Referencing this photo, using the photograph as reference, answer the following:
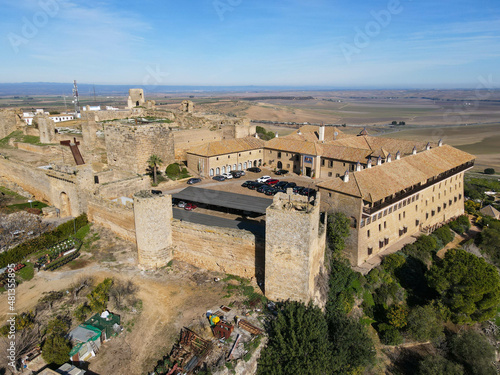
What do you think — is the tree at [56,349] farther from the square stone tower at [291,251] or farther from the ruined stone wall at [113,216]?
the square stone tower at [291,251]

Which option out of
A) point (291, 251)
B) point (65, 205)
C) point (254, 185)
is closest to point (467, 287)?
point (291, 251)

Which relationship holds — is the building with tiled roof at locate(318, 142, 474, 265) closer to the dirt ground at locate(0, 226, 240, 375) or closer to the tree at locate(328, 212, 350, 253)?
the tree at locate(328, 212, 350, 253)

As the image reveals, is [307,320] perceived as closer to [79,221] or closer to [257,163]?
[79,221]

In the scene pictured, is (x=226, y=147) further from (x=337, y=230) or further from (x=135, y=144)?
(x=337, y=230)

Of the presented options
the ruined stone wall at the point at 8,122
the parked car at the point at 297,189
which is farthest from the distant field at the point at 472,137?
the ruined stone wall at the point at 8,122

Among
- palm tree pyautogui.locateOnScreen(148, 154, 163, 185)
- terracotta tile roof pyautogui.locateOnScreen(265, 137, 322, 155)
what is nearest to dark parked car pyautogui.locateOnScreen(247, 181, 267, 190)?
terracotta tile roof pyautogui.locateOnScreen(265, 137, 322, 155)
